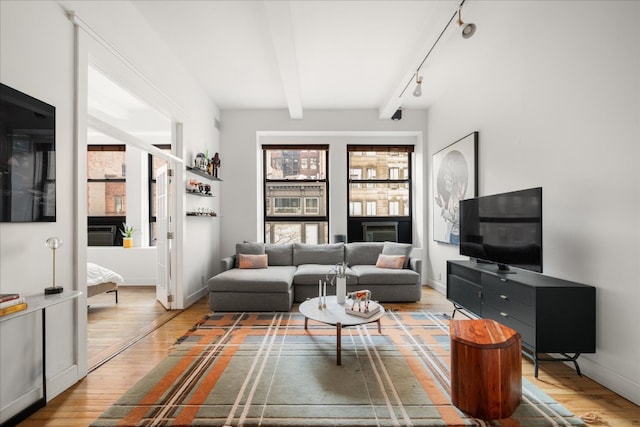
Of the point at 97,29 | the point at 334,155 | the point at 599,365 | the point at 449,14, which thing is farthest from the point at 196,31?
the point at 599,365

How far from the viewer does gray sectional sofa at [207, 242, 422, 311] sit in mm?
3951

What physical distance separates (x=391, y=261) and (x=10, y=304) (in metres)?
3.98

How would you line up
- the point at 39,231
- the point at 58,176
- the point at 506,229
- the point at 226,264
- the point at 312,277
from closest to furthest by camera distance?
the point at 39,231, the point at 58,176, the point at 506,229, the point at 312,277, the point at 226,264

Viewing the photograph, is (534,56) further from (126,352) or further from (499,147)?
(126,352)

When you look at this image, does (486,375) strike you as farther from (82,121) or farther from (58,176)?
(82,121)

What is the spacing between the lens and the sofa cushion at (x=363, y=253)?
5.04 m

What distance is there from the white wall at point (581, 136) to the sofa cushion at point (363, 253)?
2.10m

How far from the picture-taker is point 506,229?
291cm

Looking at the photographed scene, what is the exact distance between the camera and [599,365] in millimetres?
2258

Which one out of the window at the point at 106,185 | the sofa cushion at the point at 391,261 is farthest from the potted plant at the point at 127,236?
the sofa cushion at the point at 391,261

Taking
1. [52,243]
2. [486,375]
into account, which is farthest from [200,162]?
[486,375]

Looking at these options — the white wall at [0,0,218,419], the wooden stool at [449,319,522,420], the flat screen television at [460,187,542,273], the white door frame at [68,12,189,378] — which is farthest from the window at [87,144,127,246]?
the wooden stool at [449,319,522,420]

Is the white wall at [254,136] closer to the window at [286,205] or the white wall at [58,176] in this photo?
the window at [286,205]

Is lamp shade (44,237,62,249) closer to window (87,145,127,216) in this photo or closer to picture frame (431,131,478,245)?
picture frame (431,131,478,245)
